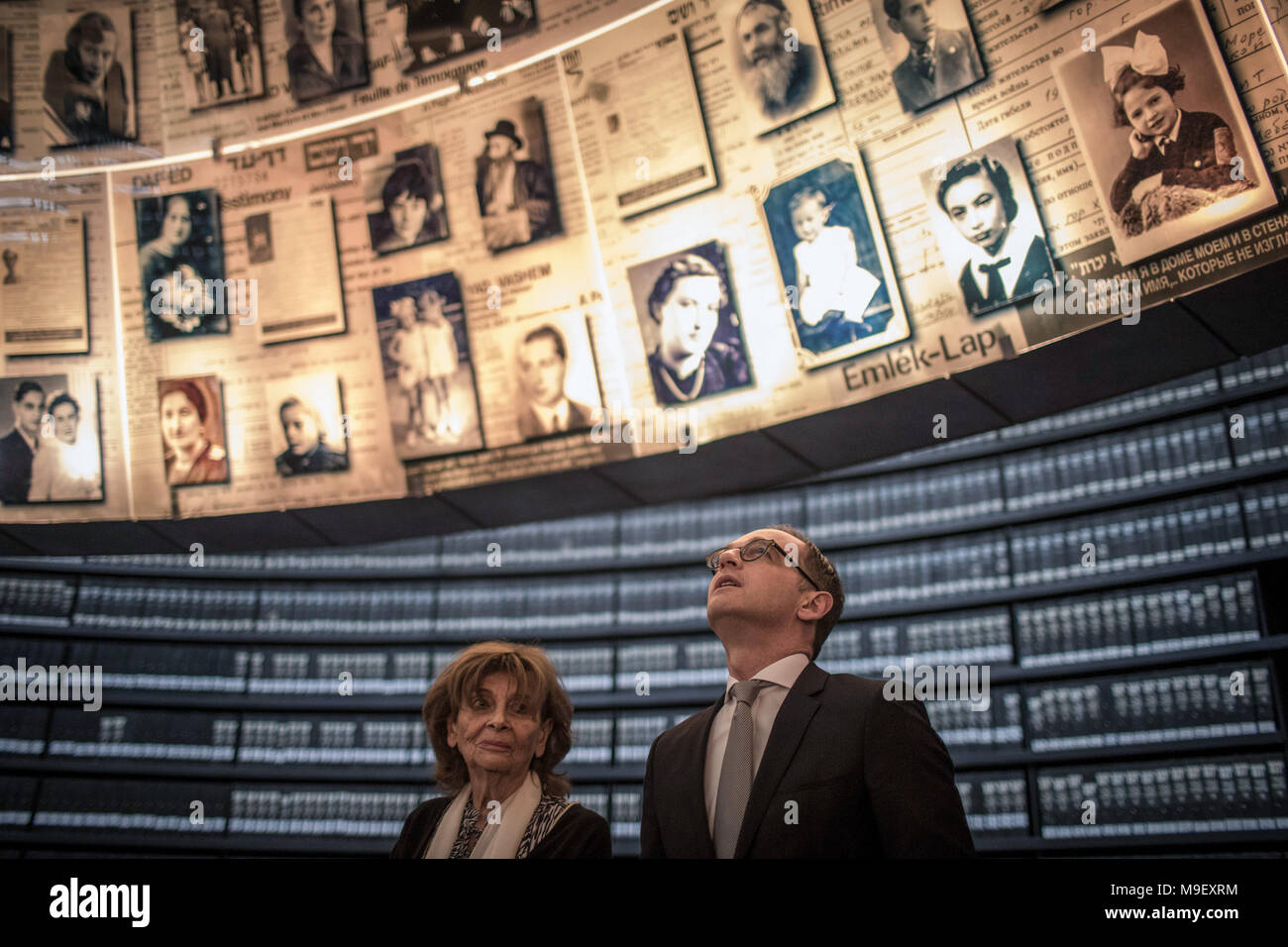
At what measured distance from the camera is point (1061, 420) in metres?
4.21

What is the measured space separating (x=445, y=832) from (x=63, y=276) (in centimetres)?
225

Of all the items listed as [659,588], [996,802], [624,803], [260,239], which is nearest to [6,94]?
[260,239]

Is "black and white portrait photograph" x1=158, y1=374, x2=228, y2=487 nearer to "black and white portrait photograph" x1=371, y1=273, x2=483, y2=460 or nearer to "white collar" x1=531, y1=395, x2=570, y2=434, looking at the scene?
"black and white portrait photograph" x1=371, y1=273, x2=483, y2=460

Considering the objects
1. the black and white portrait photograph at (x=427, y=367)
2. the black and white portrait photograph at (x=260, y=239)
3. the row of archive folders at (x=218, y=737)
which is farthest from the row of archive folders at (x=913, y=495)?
the black and white portrait photograph at (x=427, y=367)

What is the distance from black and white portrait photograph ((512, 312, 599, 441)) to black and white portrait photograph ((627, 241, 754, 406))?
18 centimetres

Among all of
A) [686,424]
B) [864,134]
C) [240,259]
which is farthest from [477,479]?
[864,134]

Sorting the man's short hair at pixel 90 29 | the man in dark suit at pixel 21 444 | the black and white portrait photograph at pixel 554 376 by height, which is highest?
the man's short hair at pixel 90 29

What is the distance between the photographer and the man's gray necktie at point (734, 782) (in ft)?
5.45

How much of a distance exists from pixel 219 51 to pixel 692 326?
1.71 m

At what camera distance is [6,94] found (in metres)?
3.15

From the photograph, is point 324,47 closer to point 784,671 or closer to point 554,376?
point 554,376

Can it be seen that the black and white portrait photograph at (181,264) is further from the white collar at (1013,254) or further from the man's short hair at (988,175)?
the white collar at (1013,254)

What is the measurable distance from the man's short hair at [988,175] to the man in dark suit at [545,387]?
104 cm

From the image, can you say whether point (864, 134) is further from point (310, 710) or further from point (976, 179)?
point (310, 710)
